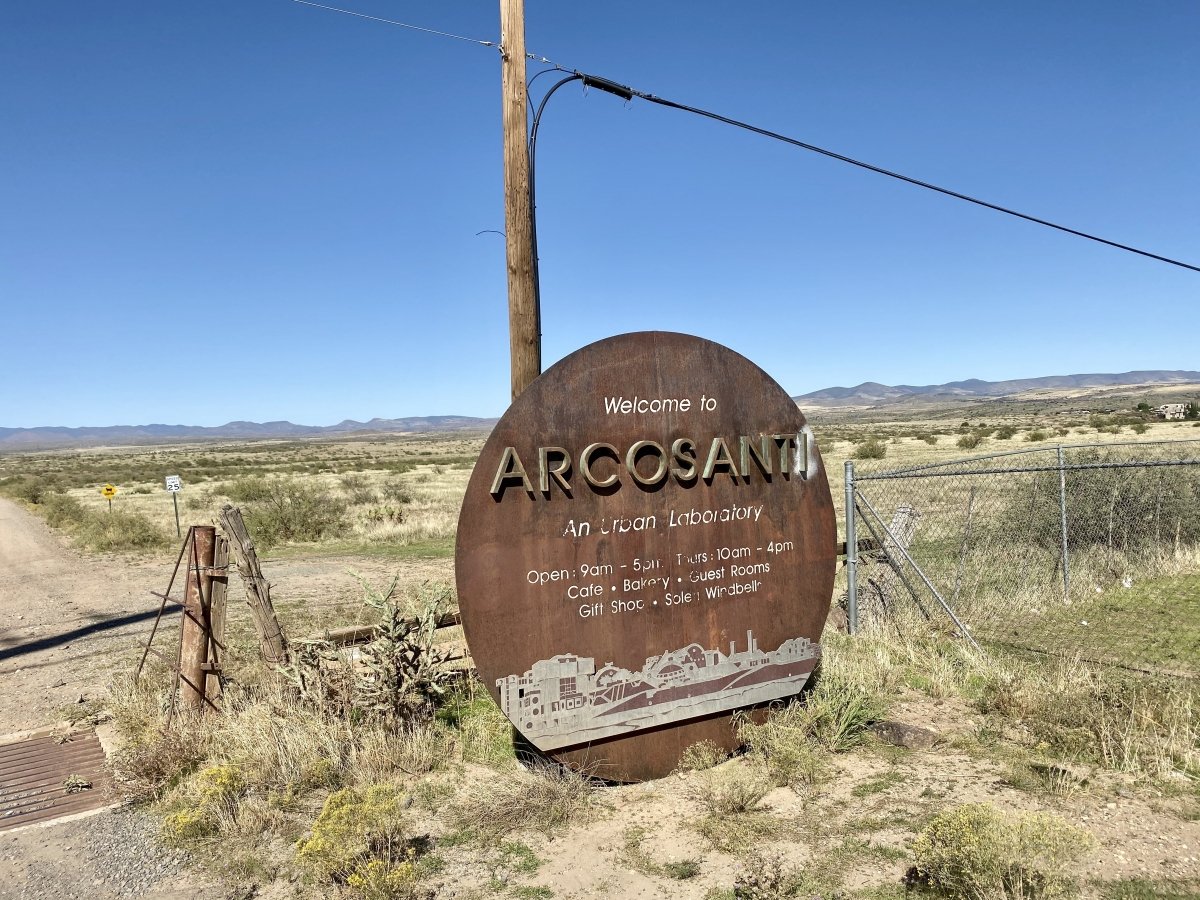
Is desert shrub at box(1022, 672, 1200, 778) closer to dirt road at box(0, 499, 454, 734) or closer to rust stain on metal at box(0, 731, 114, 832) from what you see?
dirt road at box(0, 499, 454, 734)

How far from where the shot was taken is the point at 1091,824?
4363 millimetres

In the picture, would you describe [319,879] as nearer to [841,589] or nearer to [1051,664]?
[1051,664]

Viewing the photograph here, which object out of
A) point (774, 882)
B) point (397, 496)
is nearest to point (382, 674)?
point (774, 882)

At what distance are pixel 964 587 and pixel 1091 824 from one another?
7467 mm

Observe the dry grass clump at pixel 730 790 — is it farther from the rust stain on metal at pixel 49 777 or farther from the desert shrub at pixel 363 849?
the rust stain on metal at pixel 49 777

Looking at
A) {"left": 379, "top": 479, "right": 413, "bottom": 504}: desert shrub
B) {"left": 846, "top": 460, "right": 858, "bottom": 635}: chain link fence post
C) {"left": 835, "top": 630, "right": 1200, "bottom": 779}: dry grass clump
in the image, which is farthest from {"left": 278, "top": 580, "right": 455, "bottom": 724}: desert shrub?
{"left": 379, "top": 479, "right": 413, "bottom": 504}: desert shrub

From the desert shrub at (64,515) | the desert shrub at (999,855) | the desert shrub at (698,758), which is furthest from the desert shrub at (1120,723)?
the desert shrub at (64,515)

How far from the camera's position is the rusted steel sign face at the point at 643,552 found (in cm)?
495

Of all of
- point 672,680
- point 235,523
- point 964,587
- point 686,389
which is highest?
point 686,389

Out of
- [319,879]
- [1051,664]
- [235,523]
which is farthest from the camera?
[1051,664]

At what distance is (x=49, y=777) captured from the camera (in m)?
5.73

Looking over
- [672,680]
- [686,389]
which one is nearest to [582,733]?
[672,680]

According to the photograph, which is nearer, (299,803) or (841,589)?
(299,803)

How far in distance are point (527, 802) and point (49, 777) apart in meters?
3.64
